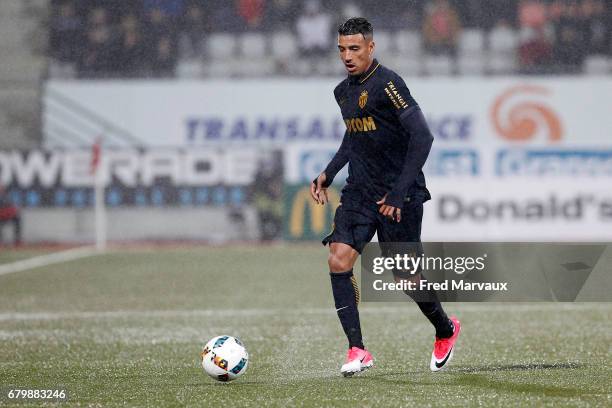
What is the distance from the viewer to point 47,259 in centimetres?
1848

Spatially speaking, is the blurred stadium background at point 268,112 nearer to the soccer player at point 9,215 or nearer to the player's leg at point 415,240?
the soccer player at point 9,215

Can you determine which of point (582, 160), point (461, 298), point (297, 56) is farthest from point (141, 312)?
point (297, 56)

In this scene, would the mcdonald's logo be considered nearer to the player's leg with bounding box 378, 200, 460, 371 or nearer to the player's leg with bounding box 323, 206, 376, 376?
the player's leg with bounding box 378, 200, 460, 371

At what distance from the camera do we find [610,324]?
9688 mm

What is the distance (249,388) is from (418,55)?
18.7m

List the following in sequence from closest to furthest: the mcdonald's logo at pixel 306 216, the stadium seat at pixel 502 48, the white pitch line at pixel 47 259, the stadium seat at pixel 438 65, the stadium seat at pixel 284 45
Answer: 1. the white pitch line at pixel 47 259
2. the mcdonald's logo at pixel 306 216
3. the stadium seat at pixel 438 65
4. the stadium seat at pixel 502 48
5. the stadium seat at pixel 284 45

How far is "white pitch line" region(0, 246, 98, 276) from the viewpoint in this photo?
16.7 meters

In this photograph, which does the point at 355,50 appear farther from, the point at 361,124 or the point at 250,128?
the point at 250,128

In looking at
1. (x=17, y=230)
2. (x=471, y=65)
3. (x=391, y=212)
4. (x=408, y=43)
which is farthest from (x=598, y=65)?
(x=391, y=212)

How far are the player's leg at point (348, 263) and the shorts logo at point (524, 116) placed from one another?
17057mm

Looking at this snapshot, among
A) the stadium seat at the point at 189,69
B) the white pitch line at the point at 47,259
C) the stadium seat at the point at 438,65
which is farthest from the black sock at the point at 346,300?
the stadium seat at the point at 189,69

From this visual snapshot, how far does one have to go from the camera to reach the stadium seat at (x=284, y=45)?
80.6 ft

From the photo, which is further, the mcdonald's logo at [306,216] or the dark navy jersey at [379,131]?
the mcdonald's logo at [306,216]

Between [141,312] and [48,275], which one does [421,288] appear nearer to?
[141,312]
